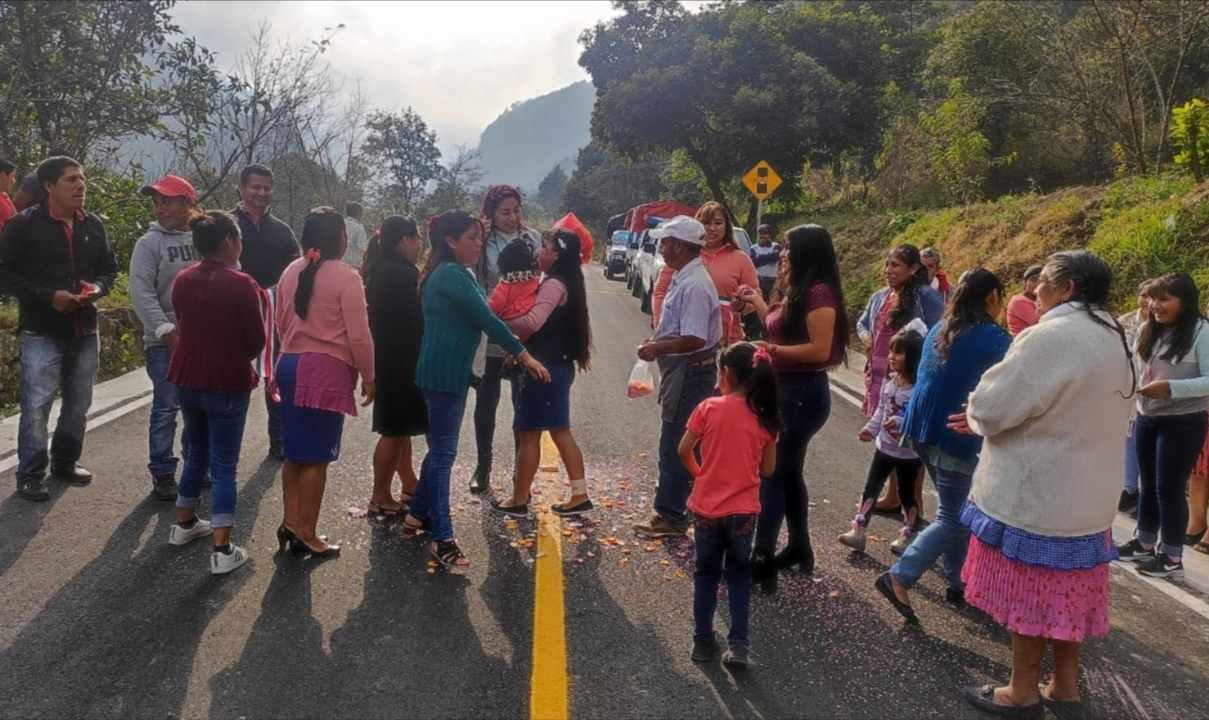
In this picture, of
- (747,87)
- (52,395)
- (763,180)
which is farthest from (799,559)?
(747,87)

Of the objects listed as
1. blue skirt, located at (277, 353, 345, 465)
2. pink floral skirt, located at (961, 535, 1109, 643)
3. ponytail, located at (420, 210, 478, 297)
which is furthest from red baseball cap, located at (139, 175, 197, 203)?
pink floral skirt, located at (961, 535, 1109, 643)

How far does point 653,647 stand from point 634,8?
104ft

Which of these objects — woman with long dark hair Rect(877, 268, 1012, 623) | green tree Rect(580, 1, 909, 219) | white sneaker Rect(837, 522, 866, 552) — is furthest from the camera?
green tree Rect(580, 1, 909, 219)

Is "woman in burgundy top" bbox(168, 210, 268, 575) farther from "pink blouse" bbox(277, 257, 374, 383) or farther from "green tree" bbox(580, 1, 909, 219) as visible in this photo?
"green tree" bbox(580, 1, 909, 219)

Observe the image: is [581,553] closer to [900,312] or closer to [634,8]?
[900,312]

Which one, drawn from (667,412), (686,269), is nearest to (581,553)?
(667,412)

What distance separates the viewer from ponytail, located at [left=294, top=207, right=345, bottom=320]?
14.5ft

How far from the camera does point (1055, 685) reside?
137 inches

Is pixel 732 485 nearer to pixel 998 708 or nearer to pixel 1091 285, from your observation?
pixel 998 708

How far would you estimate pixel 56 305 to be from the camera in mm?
5480

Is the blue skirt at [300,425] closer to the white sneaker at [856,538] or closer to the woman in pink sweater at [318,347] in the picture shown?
the woman in pink sweater at [318,347]

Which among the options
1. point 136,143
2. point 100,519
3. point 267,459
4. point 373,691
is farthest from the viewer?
point 136,143

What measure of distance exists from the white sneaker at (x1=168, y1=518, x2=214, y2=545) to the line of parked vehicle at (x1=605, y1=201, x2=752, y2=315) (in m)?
13.3

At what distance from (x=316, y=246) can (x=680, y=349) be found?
1.98 metres
